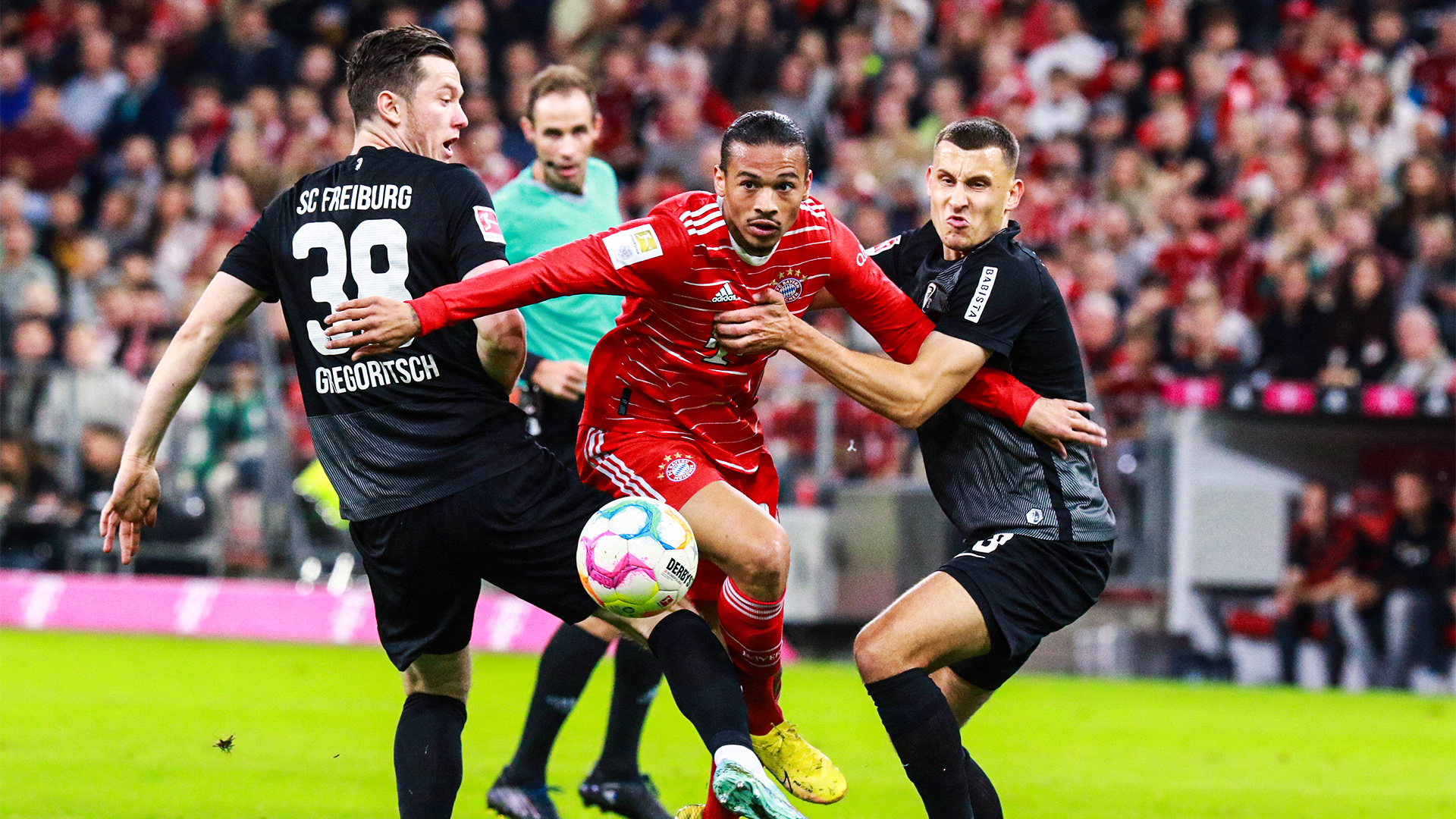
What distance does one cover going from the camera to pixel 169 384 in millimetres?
4754

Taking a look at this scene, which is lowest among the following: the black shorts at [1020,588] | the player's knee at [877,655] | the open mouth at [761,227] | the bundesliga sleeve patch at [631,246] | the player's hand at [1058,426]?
the player's knee at [877,655]

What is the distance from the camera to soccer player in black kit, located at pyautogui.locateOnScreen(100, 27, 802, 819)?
15.2 feet

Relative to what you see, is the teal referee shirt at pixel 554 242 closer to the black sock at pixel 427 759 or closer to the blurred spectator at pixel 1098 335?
the black sock at pixel 427 759

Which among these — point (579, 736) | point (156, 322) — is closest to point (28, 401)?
point (156, 322)

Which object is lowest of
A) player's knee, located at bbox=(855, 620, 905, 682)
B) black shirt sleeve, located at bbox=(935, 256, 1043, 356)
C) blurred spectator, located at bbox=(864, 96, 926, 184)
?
player's knee, located at bbox=(855, 620, 905, 682)

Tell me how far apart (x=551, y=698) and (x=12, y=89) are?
1457cm

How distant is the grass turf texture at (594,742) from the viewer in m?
6.67

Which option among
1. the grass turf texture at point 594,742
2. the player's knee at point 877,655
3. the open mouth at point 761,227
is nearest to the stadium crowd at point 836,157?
the grass turf texture at point 594,742

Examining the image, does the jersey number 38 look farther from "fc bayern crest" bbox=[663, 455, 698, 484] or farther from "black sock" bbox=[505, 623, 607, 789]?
"black sock" bbox=[505, 623, 607, 789]

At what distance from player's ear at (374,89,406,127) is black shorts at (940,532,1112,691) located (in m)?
2.07

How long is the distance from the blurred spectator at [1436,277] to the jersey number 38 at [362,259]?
379 inches

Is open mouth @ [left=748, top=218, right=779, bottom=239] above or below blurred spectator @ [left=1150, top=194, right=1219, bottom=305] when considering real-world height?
below

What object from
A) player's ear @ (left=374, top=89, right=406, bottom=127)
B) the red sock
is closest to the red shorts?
the red sock

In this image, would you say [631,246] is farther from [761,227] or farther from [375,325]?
[375,325]
